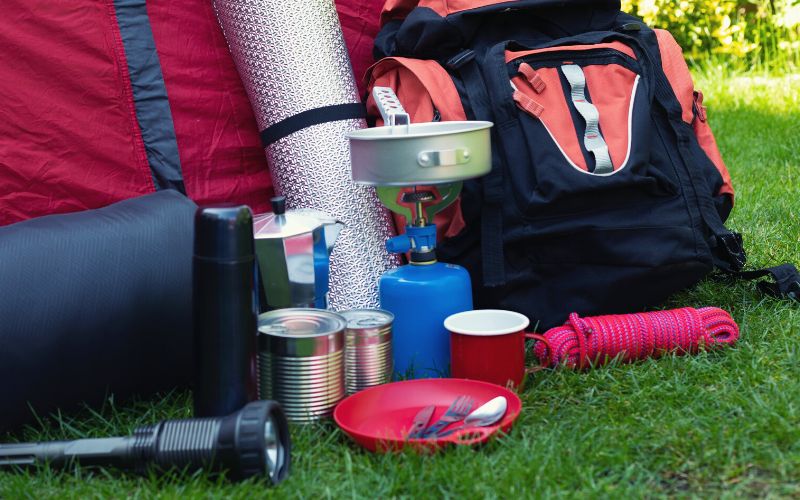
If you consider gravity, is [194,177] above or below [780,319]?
above

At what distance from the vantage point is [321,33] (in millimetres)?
2344

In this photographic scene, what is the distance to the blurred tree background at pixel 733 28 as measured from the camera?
5.49m

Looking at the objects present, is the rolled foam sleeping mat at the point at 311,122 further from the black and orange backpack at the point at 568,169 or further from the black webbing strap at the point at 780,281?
the black webbing strap at the point at 780,281

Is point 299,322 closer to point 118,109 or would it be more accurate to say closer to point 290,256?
point 290,256

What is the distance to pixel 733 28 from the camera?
5668 millimetres

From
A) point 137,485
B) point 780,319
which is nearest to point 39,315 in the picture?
point 137,485

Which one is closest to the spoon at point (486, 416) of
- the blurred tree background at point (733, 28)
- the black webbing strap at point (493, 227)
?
the black webbing strap at point (493, 227)

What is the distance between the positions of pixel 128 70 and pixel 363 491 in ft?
4.01

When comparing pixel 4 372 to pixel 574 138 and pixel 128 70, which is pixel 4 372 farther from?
pixel 574 138

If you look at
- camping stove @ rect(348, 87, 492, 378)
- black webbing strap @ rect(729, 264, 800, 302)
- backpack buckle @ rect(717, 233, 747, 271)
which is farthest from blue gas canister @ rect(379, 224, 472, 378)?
black webbing strap @ rect(729, 264, 800, 302)

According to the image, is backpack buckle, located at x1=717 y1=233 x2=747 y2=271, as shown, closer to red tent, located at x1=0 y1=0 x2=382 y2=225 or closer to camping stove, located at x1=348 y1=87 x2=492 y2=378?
camping stove, located at x1=348 y1=87 x2=492 y2=378

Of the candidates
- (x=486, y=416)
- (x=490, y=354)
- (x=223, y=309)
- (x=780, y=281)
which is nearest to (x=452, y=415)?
(x=486, y=416)

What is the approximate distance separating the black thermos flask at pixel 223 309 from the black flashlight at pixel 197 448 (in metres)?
0.08

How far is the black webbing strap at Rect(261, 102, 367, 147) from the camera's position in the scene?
90.4 inches
